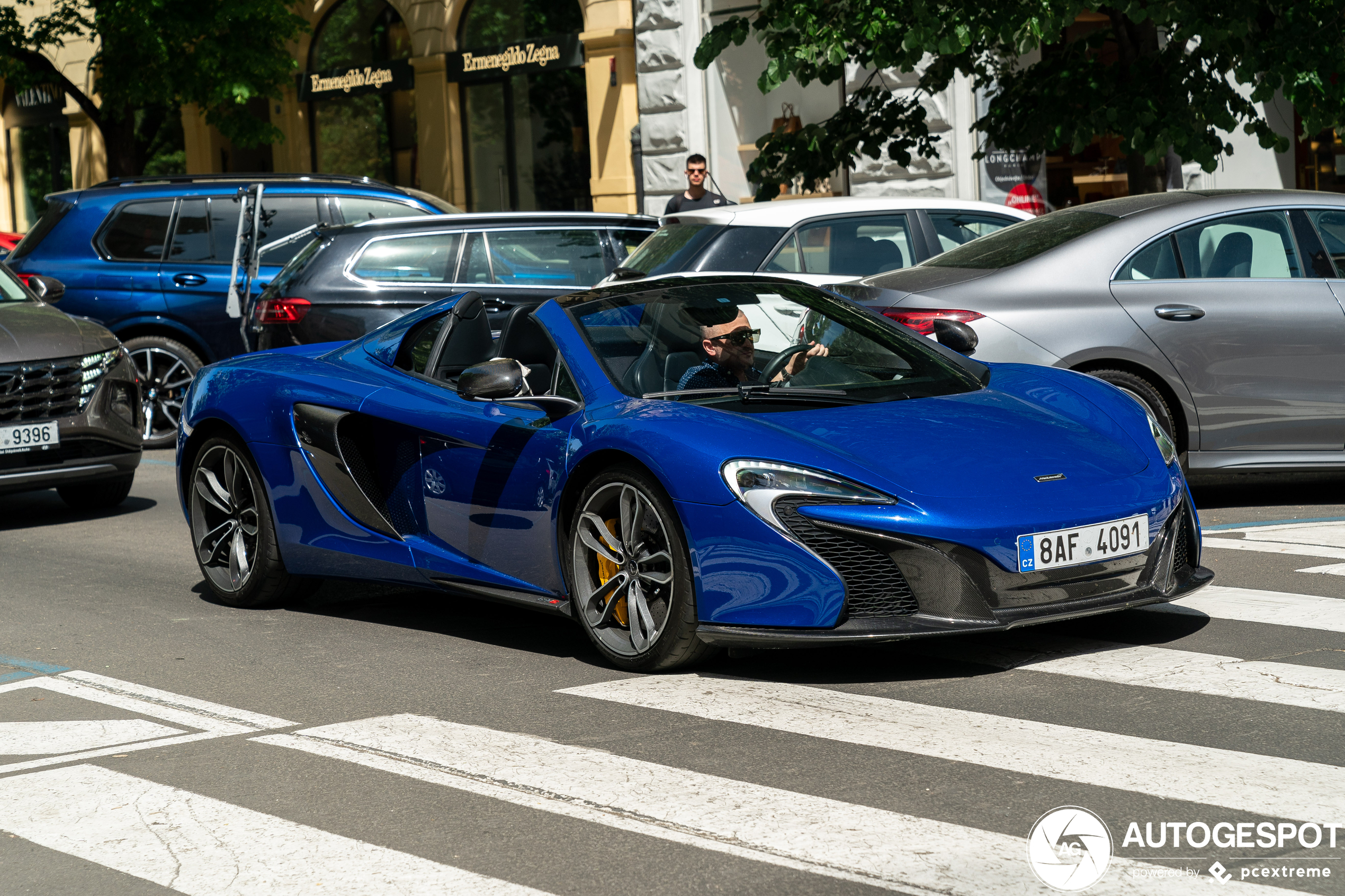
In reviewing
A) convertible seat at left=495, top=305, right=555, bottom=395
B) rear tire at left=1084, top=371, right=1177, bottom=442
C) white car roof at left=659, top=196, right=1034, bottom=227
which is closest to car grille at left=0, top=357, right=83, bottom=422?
white car roof at left=659, top=196, right=1034, bottom=227

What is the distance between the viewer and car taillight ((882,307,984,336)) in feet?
26.9

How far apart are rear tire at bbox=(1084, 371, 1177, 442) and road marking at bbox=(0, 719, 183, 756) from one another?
489 centimetres

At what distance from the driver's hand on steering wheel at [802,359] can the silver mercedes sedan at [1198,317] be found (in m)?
2.04

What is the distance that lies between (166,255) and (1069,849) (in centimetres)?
1145

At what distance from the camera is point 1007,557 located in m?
5.04

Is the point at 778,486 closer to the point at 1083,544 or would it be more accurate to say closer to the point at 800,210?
the point at 1083,544

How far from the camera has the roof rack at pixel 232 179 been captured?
14.0m

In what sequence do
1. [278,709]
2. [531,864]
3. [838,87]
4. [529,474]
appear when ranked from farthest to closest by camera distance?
[838,87] → [529,474] → [278,709] → [531,864]

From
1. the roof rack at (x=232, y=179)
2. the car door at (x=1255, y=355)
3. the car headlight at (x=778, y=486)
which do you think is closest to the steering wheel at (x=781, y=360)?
the car headlight at (x=778, y=486)

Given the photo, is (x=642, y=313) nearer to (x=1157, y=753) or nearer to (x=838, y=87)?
(x=1157, y=753)

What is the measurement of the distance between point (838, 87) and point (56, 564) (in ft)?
45.5

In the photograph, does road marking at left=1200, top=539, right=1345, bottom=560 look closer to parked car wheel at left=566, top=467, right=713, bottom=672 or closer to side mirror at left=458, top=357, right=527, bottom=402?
parked car wheel at left=566, top=467, right=713, bottom=672

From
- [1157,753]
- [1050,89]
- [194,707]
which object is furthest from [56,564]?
[1050,89]

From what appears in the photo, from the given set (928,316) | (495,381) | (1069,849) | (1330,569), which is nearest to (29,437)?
(495,381)
